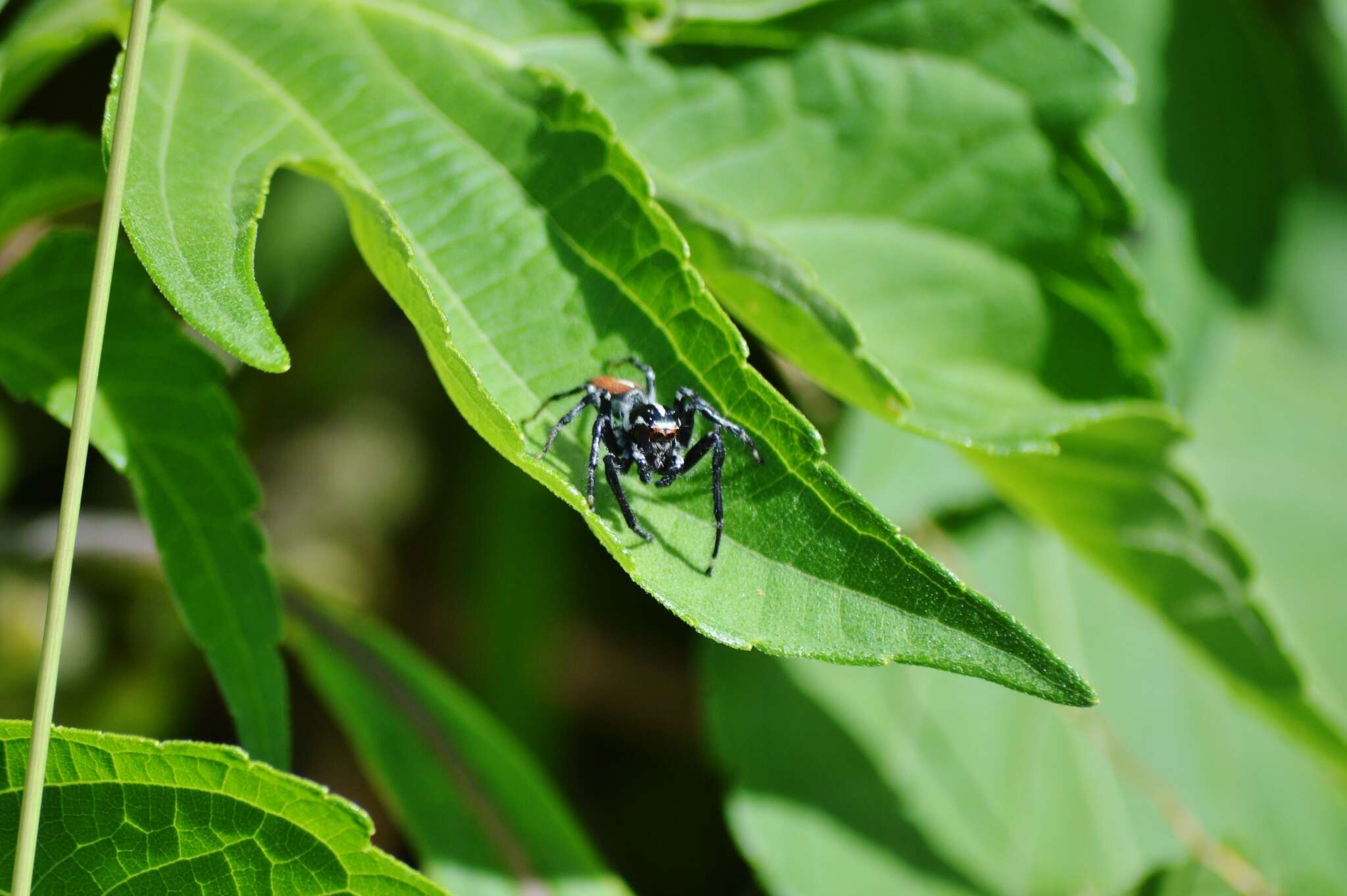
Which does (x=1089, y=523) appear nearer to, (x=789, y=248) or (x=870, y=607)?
(x=789, y=248)

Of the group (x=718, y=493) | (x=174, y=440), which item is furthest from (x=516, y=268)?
(x=174, y=440)

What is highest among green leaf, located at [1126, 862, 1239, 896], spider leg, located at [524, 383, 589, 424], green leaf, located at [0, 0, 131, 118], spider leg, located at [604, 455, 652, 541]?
green leaf, located at [0, 0, 131, 118]

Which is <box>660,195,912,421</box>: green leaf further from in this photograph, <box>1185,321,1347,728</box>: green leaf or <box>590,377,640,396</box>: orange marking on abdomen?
<box>1185,321,1347,728</box>: green leaf

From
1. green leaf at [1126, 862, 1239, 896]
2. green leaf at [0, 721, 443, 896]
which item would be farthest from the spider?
green leaf at [1126, 862, 1239, 896]

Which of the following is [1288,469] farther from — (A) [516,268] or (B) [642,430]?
(A) [516,268]

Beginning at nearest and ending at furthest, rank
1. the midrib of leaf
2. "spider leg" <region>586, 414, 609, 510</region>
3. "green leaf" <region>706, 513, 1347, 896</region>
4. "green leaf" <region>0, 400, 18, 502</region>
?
the midrib of leaf < "spider leg" <region>586, 414, 609, 510</region> < "green leaf" <region>706, 513, 1347, 896</region> < "green leaf" <region>0, 400, 18, 502</region>

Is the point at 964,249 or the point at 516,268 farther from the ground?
the point at 516,268

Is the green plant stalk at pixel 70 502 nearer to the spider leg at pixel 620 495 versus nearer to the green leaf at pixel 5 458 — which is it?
the spider leg at pixel 620 495
